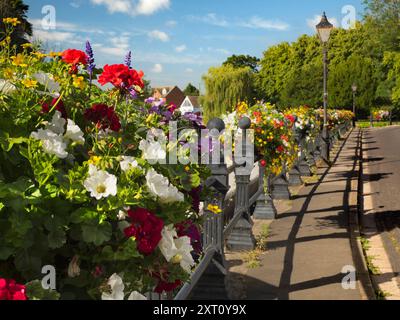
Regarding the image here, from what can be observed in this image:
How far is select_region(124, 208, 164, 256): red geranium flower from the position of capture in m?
1.73

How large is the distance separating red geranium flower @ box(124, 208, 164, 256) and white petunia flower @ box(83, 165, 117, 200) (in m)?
0.15

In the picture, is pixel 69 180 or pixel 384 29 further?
pixel 384 29

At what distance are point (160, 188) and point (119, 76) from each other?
894 millimetres

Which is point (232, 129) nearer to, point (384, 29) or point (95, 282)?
point (95, 282)

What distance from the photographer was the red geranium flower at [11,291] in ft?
4.46

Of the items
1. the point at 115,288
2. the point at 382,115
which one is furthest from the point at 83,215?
the point at 382,115

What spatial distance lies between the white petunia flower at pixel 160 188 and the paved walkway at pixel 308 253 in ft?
10.7

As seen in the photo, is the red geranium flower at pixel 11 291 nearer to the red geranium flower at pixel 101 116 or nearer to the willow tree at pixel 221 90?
the red geranium flower at pixel 101 116

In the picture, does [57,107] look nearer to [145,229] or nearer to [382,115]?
[145,229]

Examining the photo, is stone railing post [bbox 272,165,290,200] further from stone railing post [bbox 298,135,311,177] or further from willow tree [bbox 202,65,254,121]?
willow tree [bbox 202,65,254,121]
